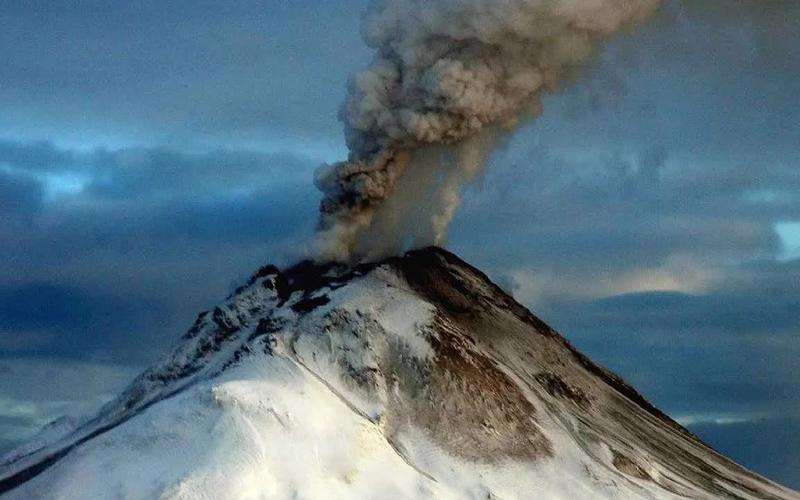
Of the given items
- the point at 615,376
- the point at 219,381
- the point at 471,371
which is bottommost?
the point at 219,381

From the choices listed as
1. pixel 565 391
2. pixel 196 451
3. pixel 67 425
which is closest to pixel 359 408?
pixel 196 451

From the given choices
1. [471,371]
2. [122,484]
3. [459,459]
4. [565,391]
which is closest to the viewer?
[122,484]

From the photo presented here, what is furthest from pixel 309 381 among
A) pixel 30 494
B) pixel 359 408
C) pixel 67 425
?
pixel 67 425

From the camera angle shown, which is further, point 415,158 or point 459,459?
point 415,158

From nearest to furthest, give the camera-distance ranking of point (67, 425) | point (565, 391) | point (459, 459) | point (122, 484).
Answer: point (122, 484), point (459, 459), point (565, 391), point (67, 425)

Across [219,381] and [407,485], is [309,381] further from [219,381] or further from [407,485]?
[407,485]

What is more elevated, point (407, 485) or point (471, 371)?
point (471, 371)
